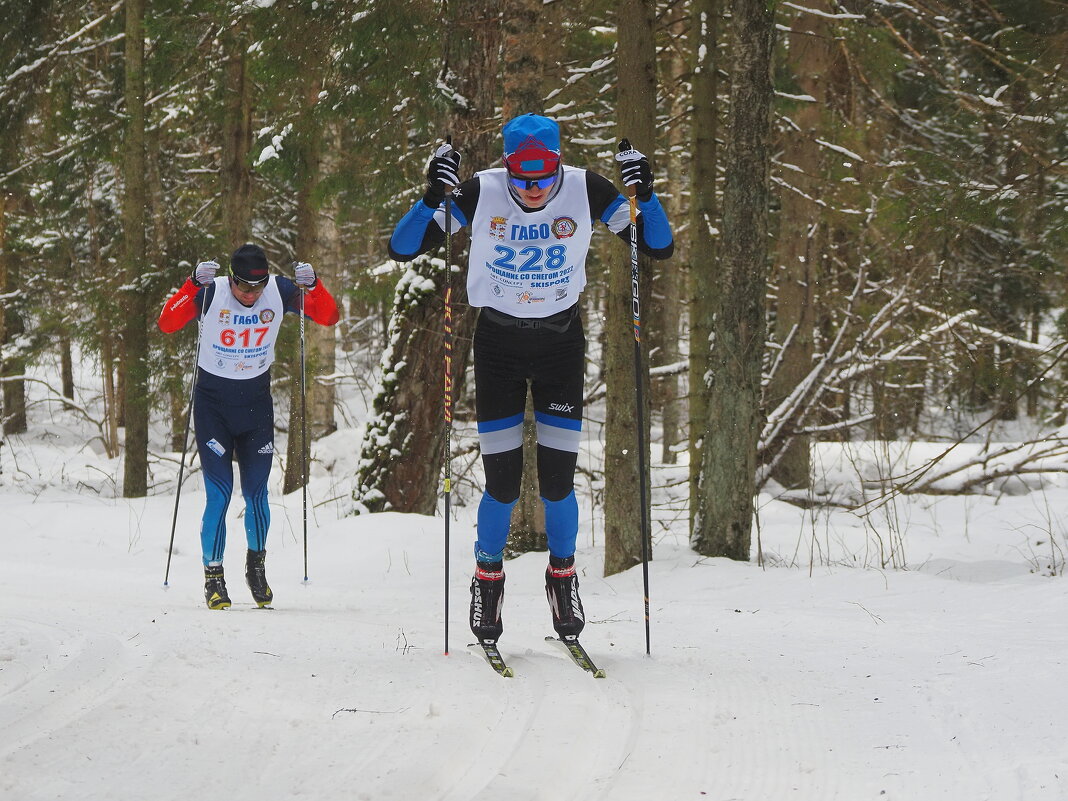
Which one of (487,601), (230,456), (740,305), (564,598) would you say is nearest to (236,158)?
(230,456)

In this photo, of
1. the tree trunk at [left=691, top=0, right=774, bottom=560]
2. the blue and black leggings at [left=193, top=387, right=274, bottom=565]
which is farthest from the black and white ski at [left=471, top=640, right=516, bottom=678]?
the tree trunk at [left=691, top=0, right=774, bottom=560]

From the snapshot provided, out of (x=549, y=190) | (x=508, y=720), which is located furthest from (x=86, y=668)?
(x=549, y=190)

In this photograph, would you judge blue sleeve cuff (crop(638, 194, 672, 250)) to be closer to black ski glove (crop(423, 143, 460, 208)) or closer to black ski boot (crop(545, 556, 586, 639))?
black ski glove (crop(423, 143, 460, 208))

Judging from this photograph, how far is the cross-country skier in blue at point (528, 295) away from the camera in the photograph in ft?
15.1

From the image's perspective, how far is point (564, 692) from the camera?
4.14m

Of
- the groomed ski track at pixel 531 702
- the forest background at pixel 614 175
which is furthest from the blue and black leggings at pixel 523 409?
the groomed ski track at pixel 531 702

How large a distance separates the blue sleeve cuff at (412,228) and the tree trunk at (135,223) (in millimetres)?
10192

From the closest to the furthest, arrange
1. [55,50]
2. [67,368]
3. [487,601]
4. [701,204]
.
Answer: [487,601] < [701,204] < [55,50] < [67,368]

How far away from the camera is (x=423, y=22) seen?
9289 mm

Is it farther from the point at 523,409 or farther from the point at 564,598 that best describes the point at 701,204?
the point at 564,598

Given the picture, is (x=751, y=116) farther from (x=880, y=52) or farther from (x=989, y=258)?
(x=989, y=258)

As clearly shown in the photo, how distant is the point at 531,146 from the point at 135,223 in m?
11.1

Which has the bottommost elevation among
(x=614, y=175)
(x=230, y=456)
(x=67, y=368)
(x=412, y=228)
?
(x=230, y=456)

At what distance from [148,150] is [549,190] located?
1379cm
